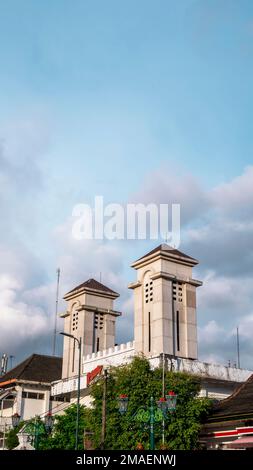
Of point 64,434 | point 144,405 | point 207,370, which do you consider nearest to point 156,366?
point 207,370

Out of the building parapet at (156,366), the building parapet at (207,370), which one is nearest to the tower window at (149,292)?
the building parapet at (156,366)

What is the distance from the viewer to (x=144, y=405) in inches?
1352

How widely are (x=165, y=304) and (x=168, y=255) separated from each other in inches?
183

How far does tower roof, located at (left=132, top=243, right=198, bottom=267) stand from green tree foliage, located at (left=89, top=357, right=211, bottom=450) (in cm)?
1593

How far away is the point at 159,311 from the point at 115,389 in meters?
14.8

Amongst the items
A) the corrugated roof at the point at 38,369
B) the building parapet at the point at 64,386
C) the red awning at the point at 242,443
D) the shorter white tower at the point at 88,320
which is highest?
the shorter white tower at the point at 88,320

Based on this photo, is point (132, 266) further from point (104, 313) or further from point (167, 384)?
point (167, 384)

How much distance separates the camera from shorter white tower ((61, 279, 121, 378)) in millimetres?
63213

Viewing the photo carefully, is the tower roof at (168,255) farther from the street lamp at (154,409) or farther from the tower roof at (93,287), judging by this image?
the street lamp at (154,409)

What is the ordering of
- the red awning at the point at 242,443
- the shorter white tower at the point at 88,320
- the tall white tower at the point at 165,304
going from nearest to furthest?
the red awning at the point at 242,443 < the tall white tower at the point at 165,304 < the shorter white tower at the point at 88,320

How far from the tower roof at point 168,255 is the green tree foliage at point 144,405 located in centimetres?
1593

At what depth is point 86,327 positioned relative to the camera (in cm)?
6344

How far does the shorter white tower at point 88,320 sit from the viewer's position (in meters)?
63.2
